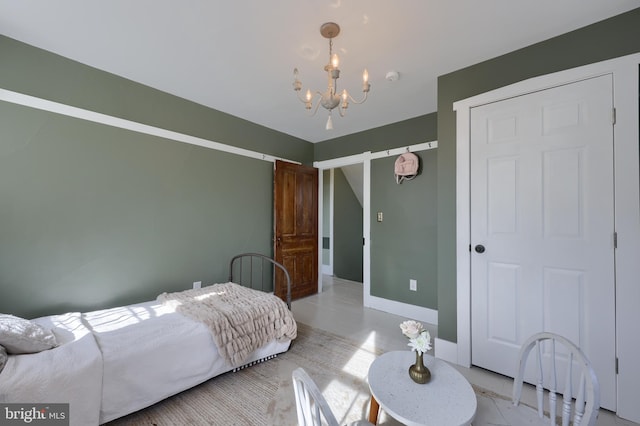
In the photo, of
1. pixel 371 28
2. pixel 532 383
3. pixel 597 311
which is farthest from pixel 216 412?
pixel 371 28

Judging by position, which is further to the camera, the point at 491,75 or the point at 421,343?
the point at 491,75

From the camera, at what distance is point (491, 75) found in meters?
2.25

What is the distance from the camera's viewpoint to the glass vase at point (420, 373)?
1327 millimetres

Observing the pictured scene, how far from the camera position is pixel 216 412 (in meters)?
1.73

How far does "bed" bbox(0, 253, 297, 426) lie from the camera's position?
1380 mm

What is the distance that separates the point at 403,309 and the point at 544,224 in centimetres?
206

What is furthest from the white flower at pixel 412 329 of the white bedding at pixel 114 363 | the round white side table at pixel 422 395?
the white bedding at pixel 114 363

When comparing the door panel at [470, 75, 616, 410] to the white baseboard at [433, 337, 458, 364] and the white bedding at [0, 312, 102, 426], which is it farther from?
the white bedding at [0, 312, 102, 426]

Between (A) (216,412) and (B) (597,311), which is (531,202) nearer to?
(B) (597,311)

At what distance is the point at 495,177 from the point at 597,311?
45.3 inches

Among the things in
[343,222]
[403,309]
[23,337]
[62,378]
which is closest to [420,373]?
[62,378]

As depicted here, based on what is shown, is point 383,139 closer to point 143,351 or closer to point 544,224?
point 544,224

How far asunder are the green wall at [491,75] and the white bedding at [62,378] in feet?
8.65

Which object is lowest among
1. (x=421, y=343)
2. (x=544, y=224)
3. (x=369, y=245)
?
(x=421, y=343)
